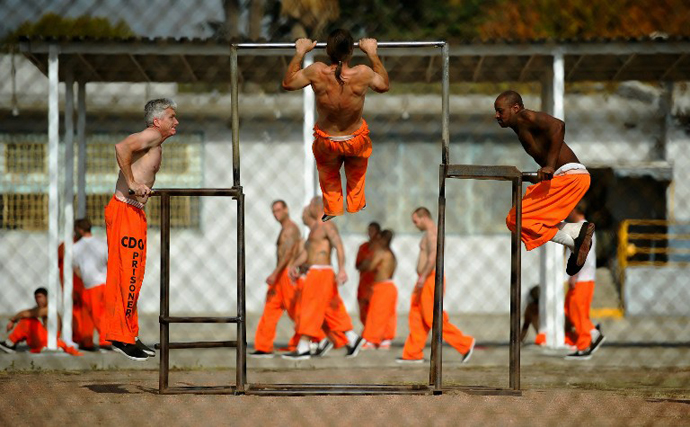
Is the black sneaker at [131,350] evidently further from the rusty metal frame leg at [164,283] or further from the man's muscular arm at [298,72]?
the man's muscular arm at [298,72]

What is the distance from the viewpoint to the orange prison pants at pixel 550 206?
7.78 m

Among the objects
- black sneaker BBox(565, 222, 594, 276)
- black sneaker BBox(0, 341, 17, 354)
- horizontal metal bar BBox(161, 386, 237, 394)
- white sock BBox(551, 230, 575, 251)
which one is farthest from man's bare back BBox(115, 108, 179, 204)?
black sneaker BBox(0, 341, 17, 354)

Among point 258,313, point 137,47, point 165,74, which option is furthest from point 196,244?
point 137,47

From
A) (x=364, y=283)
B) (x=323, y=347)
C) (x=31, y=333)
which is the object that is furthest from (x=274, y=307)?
(x=31, y=333)

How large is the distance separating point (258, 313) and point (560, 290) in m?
7.08

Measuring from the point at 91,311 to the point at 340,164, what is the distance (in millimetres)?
5722

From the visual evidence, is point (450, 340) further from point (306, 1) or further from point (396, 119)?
point (396, 119)

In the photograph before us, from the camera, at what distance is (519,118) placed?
765cm

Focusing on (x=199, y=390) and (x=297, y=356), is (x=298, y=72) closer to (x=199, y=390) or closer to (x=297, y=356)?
(x=199, y=390)

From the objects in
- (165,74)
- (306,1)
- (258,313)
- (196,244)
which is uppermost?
(306,1)

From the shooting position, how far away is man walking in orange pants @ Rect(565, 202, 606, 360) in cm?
1201

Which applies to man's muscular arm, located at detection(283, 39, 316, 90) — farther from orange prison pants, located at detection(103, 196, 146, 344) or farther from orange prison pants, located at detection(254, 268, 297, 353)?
orange prison pants, located at detection(254, 268, 297, 353)

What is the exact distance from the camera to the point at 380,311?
1308cm

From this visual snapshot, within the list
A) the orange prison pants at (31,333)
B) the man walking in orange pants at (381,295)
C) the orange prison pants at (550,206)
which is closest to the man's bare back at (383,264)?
the man walking in orange pants at (381,295)
